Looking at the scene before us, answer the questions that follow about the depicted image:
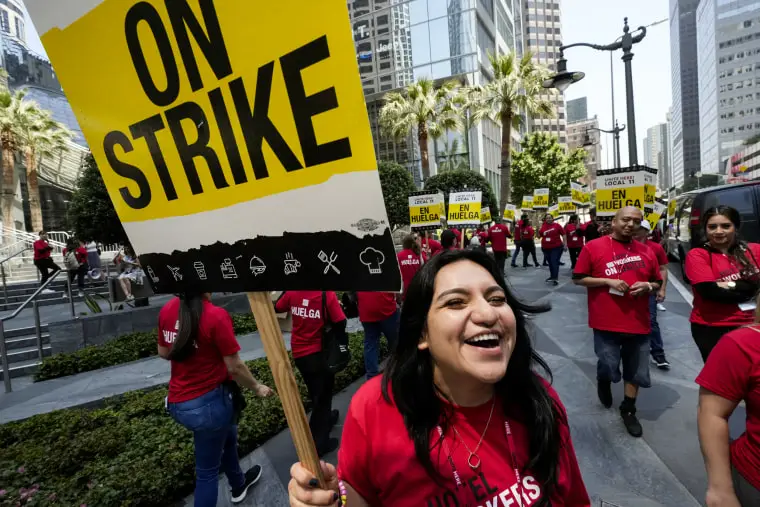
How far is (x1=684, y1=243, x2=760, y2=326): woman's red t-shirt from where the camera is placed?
3176 millimetres

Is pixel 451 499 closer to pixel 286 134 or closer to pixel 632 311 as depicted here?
pixel 286 134

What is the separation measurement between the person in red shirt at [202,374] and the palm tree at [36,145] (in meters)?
24.2

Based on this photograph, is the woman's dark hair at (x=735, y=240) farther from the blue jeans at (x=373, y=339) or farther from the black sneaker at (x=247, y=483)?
the black sneaker at (x=247, y=483)

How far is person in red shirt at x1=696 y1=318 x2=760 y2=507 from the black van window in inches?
365

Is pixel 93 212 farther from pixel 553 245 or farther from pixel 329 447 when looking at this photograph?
pixel 553 245

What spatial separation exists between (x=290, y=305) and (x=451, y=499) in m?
2.83

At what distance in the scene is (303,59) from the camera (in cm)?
108

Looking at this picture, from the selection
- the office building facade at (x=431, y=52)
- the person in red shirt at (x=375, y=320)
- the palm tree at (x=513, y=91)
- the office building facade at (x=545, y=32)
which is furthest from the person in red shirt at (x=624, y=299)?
the office building facade at (x=545, y=32)

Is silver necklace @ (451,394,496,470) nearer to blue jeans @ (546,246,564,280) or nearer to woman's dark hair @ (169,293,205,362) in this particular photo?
woman's dark hair @ (169,293,205,362)

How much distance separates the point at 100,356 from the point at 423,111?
22.2m

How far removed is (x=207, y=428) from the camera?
271cm

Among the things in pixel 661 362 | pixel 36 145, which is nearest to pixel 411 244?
pixel 661 362

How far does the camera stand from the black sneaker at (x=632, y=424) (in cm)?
373

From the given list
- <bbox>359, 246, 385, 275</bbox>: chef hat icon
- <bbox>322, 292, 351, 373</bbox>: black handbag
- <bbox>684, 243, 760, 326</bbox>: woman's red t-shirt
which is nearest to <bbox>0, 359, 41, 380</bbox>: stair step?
<bbox>322, 292, 351, 373</bbox>: black handbag
